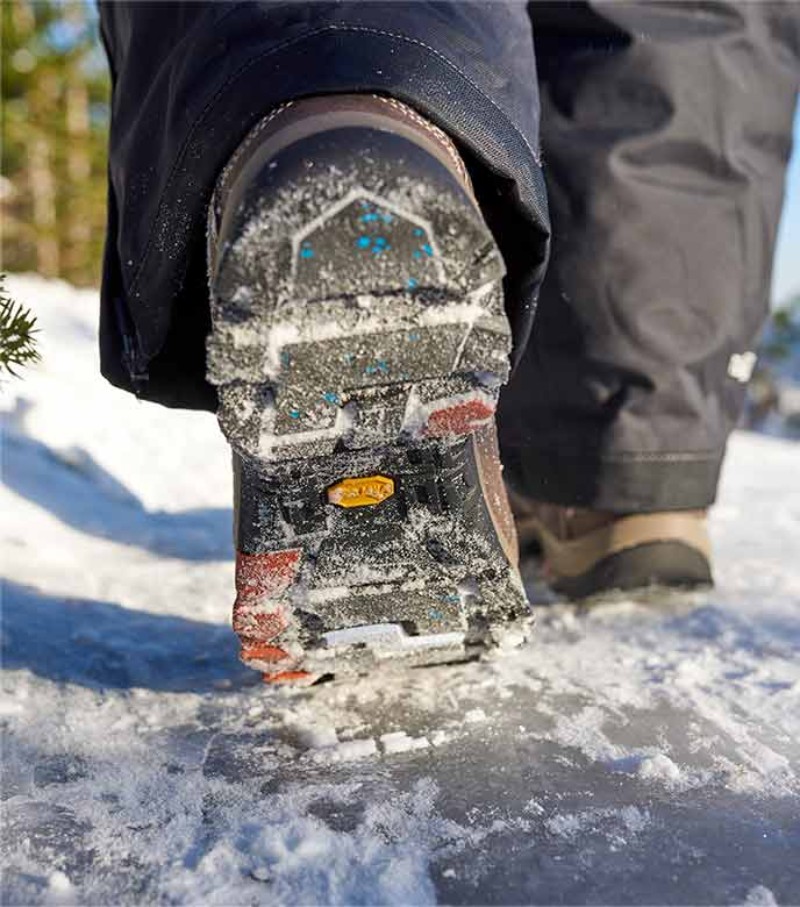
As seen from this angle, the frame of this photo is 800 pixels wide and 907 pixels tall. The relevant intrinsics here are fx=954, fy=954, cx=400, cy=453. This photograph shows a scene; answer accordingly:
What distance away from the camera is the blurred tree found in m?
7.54

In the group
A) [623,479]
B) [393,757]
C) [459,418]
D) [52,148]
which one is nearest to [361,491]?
[459,418]

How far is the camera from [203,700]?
3.12 ft

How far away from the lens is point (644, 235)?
4.04 ft

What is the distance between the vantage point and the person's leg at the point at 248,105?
0.70 metres

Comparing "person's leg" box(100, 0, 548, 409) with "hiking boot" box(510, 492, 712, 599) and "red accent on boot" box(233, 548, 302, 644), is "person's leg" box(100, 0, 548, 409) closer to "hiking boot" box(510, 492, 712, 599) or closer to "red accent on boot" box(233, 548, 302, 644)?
"red accent on boot" box(233, 548, 302, 644)

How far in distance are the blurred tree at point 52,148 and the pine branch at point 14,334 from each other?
7.27m

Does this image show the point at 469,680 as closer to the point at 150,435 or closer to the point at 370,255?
the point at 370,255

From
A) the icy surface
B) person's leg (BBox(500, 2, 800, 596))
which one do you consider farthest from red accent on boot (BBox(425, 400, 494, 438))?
person's leg (BBox(500, 2, 800, 596))

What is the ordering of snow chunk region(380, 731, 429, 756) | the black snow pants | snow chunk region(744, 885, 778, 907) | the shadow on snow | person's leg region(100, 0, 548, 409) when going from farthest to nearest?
the black snow pants < the shadow on snow < snow chunk region(380, 731, 429, 756) < person's leg region(100, 0, 548, 409) < snow chunk region(744, 885, 778, 907)

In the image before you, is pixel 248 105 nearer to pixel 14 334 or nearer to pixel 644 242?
pixel 14 334

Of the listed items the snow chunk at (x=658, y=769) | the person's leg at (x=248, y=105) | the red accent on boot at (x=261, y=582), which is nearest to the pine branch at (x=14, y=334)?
the person's leg at (x=248, y=105)

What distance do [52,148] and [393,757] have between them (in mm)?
7935

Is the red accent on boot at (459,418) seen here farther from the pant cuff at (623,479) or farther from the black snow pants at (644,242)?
the pant cuff at (623,479)

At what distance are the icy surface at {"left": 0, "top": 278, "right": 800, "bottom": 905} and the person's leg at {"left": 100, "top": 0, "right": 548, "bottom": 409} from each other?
0.33 m
